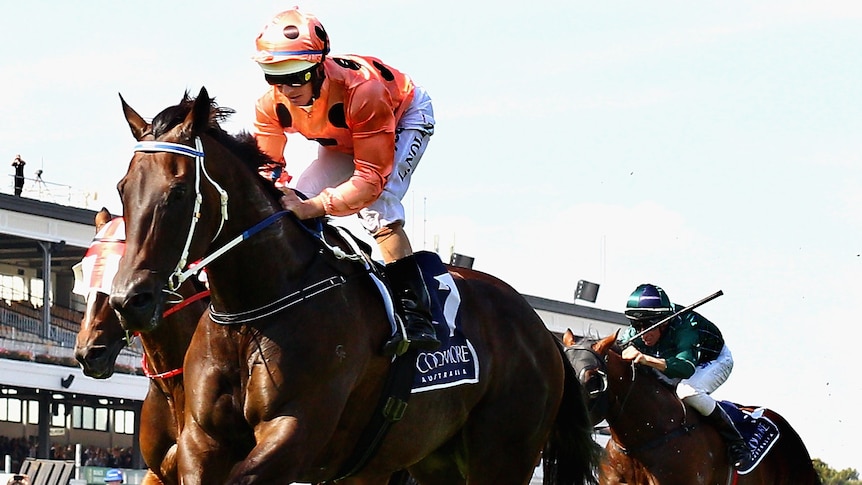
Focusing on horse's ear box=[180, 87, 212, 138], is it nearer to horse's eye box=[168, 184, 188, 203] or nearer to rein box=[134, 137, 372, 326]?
rein box=[134, 137, 372, 326]

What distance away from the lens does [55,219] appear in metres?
34.9

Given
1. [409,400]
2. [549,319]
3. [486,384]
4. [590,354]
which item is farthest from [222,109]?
[549,319]

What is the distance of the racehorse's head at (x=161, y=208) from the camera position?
541 centimetres

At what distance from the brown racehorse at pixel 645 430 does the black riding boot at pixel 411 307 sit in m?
3.72

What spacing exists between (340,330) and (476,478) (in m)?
1.57

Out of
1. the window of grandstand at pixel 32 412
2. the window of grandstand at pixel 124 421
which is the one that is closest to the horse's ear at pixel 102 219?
the window of grandstand at pixel 32 412

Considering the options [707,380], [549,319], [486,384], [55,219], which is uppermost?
[486,384]

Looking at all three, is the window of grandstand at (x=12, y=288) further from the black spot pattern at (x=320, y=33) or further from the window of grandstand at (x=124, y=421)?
the black spot pattern at (x=320, y=33)

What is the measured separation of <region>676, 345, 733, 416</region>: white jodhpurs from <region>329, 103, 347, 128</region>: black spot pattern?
5315 mm

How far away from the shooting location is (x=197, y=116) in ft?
19.3

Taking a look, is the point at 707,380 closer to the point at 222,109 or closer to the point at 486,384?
the point at 486,384

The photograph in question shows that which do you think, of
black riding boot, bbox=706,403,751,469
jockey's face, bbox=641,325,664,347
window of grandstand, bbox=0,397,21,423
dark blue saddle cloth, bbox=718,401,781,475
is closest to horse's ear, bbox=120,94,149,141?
jockey's face, bbox=641,325,664,347

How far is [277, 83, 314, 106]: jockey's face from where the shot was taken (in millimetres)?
6570

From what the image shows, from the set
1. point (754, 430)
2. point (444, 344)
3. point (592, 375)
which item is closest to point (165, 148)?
point (444, 344)
